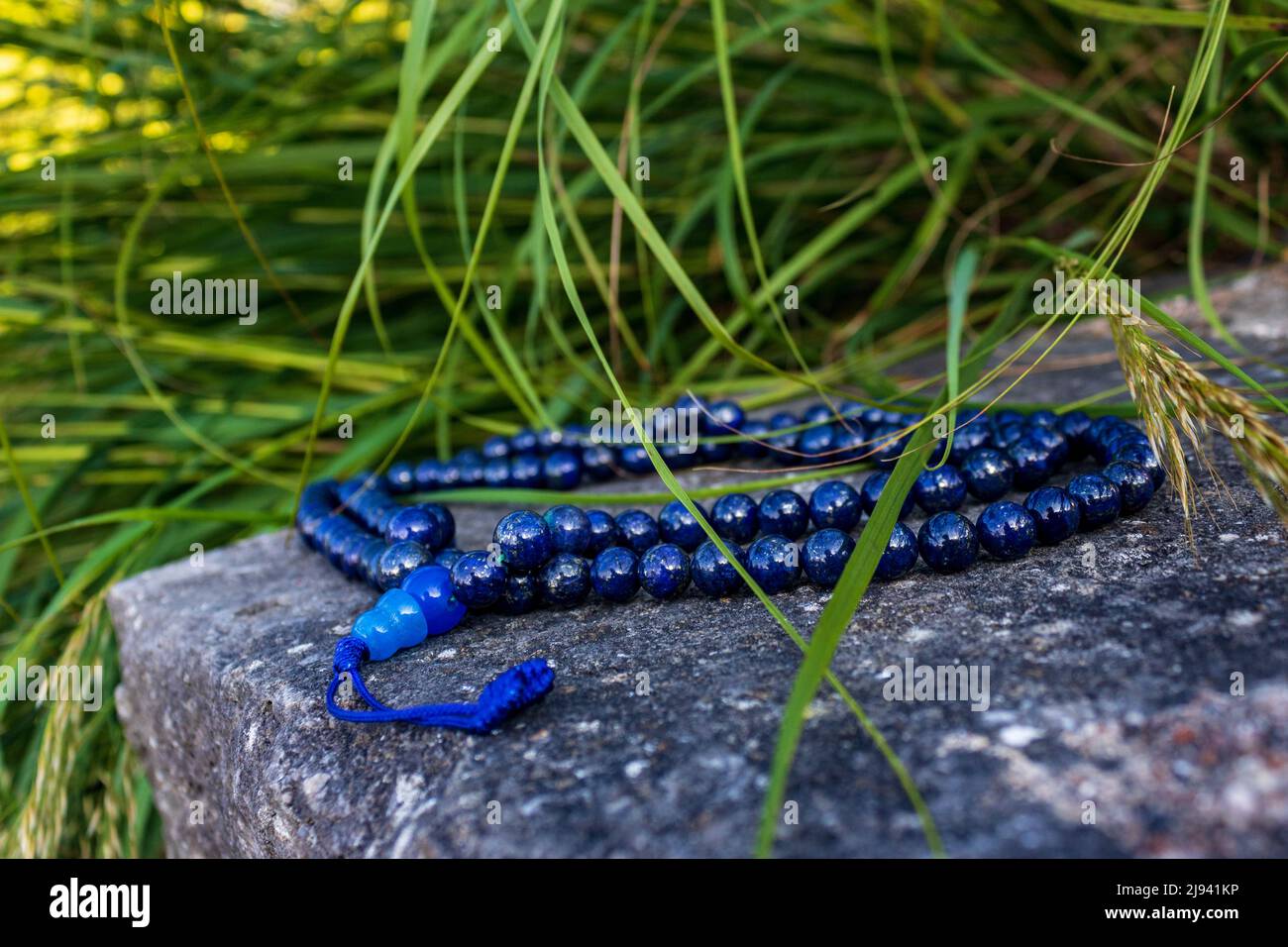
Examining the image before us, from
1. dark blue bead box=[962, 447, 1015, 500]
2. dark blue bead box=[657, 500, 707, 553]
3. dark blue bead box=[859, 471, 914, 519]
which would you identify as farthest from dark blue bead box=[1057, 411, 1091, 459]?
dark blue bead box=[657, 500, 707, 553]

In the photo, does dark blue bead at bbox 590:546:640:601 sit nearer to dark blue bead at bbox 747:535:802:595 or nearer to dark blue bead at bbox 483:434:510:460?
dark blue bead at bbox 747:535:802:595

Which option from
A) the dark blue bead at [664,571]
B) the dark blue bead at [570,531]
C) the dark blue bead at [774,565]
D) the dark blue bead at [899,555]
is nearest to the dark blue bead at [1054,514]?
the dark blue bead at [899,555]

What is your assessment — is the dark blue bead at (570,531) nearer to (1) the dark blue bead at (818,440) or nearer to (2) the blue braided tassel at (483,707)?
(2) the blue braided tassel at (483,707)

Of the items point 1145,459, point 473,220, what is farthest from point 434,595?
point 473,220

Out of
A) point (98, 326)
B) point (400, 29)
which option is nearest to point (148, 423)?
point (98, 326)

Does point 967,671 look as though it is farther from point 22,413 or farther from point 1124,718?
point 22,413

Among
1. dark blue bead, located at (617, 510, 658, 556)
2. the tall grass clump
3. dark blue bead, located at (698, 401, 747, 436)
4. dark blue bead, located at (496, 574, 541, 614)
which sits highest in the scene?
the tall grass clump
